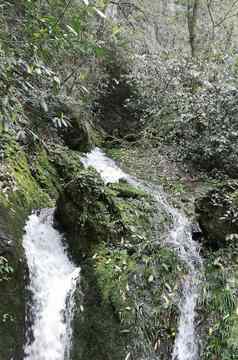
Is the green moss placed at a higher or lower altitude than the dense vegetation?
lower

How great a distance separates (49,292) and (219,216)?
322cm

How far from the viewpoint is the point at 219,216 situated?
22.8ft

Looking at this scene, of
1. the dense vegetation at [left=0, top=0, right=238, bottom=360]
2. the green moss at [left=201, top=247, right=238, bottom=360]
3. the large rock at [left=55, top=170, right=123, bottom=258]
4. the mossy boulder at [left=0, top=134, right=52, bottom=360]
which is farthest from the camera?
the large rock at [left=55, top=170, right=123, bottom=258]

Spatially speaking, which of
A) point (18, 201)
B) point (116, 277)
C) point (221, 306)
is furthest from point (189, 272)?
point (18, 201)

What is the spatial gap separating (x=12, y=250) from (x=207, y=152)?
21.8ft

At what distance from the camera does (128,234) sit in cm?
695

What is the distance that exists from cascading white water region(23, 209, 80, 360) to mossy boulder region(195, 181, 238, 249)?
8.29 ft

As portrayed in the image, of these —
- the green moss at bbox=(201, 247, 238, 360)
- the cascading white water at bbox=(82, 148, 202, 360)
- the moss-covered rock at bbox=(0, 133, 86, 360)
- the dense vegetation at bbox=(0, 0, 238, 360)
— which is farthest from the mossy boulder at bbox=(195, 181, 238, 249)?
the moss-covered rock at bbox=(0, 133, 86, 360)

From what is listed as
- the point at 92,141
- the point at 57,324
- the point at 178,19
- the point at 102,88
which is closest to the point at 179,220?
the point at 57,324

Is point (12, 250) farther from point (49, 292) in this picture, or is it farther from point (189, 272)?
point (189, 272)

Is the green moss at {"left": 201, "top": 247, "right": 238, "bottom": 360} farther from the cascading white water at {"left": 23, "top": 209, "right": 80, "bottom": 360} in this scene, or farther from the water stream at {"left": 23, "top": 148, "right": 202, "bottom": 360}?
the cascading white water at {"left": 23, "top": 209, "right": 80, "bottom": 360}

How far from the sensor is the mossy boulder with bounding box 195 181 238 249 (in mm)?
6855

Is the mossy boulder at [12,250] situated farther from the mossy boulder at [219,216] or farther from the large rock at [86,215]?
the mossy boulder at [219,216]

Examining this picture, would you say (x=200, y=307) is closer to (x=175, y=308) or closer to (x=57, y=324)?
(x=175, y=308)
